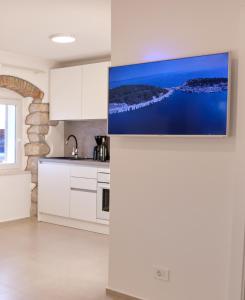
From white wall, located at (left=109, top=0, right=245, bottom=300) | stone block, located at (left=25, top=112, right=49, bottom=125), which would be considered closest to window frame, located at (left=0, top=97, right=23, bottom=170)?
stone block, located at (left=25, top=112, right=49, bottom=125)

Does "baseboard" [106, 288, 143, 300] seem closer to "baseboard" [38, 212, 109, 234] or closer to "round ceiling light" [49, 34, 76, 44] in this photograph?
"baseboard" [38, 212, 109, 234]

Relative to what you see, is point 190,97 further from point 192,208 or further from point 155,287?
point 155,287

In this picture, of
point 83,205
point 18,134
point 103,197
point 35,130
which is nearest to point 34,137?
point 35,130

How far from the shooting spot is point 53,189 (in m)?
5.52

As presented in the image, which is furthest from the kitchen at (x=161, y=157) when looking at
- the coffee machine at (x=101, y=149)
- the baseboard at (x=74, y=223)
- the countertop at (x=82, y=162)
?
the coffee machine at (x=101, y=149)

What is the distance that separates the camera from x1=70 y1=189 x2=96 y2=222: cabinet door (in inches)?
200

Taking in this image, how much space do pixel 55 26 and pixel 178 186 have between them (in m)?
2.32

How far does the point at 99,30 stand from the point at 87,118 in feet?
4.92

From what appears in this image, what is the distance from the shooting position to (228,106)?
7.92 ft

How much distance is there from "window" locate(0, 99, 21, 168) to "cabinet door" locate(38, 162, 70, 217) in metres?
0.43

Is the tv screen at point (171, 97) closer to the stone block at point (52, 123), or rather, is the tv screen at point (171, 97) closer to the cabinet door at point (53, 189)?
the cabinet door at point (53, 189)

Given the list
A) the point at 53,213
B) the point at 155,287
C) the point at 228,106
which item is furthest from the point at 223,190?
the point at 53,213

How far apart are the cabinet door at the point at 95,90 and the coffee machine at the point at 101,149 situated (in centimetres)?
36

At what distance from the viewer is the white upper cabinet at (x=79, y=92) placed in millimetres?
5211
